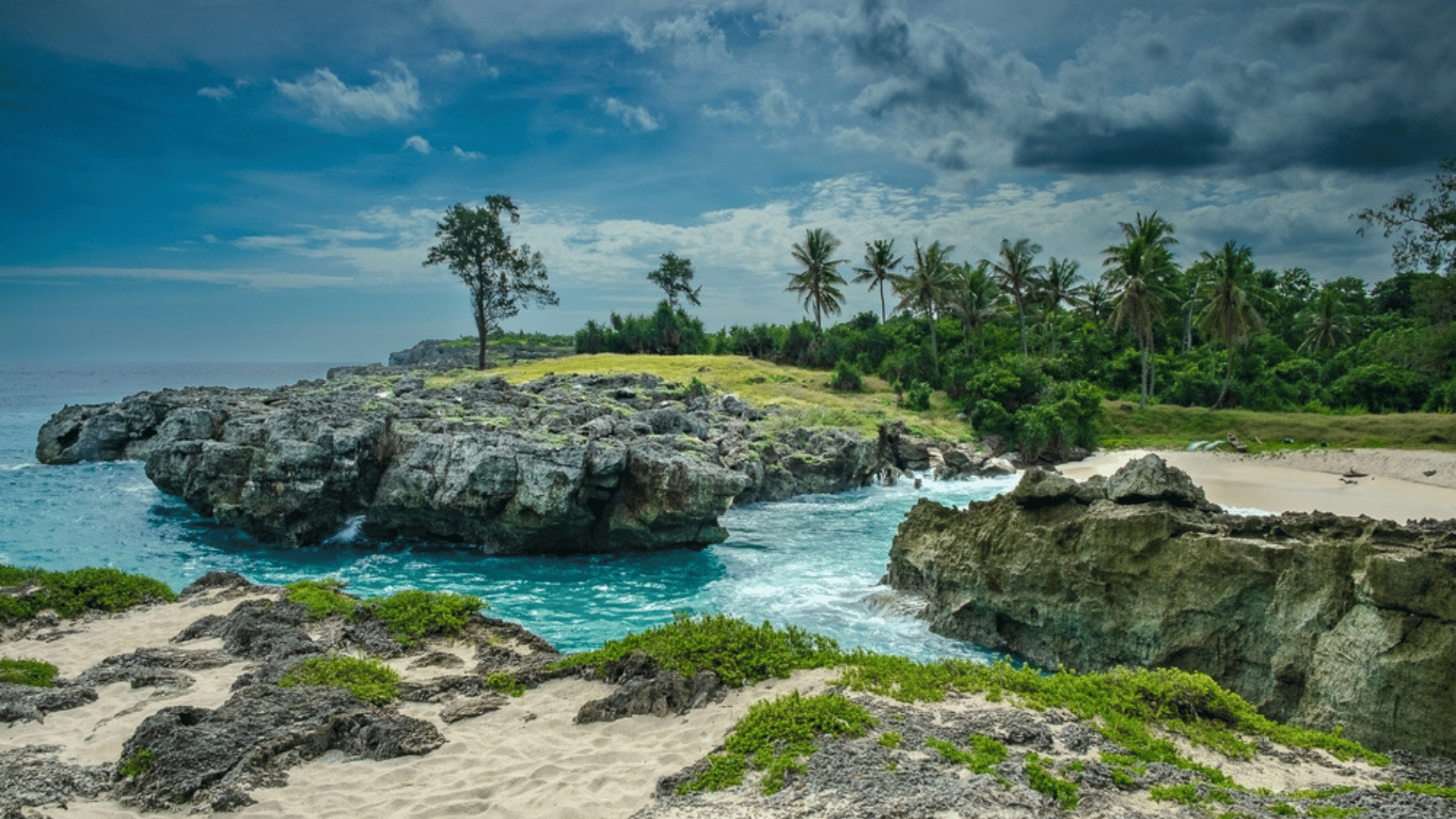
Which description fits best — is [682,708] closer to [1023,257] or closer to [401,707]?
[401,707]

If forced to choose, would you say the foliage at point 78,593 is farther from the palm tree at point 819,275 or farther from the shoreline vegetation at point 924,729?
the palm tree at point 819,275

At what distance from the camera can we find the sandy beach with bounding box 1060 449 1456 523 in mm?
29578

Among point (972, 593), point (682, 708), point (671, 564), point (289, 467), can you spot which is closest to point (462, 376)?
point (289, 467)

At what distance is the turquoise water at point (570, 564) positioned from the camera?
702 inches

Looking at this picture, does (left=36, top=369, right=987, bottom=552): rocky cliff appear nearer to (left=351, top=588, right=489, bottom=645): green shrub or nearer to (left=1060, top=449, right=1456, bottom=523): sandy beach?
(left=351, top=588, right=489, bottom=645): green shrub

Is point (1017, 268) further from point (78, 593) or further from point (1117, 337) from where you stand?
point (78, 593)

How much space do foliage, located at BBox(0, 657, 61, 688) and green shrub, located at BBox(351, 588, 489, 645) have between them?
3.78 m

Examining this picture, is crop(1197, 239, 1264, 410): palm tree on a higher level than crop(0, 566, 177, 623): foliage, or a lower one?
higher

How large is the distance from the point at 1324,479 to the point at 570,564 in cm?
3652

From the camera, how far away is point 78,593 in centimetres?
1336

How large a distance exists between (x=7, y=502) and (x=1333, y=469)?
201 ft

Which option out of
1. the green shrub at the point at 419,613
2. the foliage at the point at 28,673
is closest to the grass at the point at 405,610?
the green shrub at the point at 419,613

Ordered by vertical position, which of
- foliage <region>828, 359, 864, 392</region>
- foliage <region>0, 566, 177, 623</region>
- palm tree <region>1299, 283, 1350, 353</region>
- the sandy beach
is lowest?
the sandy beach

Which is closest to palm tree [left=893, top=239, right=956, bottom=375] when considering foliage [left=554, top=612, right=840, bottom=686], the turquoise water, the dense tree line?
the dense tree line
